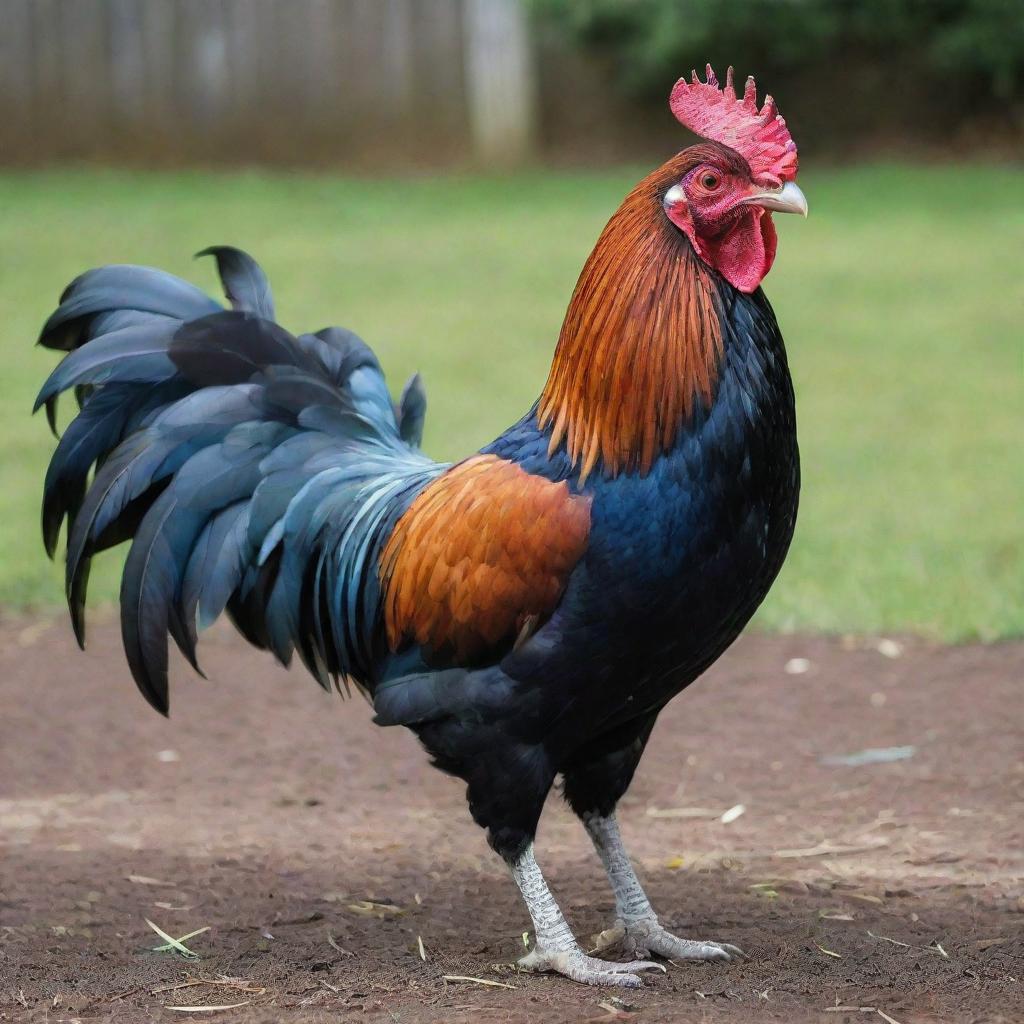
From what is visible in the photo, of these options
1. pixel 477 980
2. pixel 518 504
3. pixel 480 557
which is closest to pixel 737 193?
pixel 518 504

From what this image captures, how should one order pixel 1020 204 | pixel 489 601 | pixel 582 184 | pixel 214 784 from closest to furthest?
pixel 489 601 < pixel 214 784 < pixel 1020 204 < pixel 582 184

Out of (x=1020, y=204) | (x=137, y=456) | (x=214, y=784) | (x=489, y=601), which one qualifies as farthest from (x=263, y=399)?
(x=1020, y=204)

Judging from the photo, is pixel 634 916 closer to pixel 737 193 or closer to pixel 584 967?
pixel 584 967

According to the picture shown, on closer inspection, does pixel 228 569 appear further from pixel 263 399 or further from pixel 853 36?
pixel 853 36

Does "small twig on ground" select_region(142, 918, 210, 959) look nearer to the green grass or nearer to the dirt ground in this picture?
the dirt ground

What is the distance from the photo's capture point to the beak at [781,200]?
144 inches

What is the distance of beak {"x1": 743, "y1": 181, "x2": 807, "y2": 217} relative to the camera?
3666mm

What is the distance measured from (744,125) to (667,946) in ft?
6.98

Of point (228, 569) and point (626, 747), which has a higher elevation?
point (228, 569)

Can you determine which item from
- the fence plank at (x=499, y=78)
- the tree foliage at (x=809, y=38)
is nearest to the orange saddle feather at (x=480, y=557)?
the tree foliage at (x=809, y=38)

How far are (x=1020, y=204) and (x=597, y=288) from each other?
→ 12995mm

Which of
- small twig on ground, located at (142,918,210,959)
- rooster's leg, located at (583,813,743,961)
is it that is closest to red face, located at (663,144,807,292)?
rooster's leg, located at (583,813,743,961)

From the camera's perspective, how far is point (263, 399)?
4406 millimetres

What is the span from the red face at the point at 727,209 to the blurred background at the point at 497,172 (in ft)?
19.3
